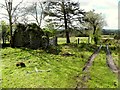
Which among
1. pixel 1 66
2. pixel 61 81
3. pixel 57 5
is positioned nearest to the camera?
pixel 61 81

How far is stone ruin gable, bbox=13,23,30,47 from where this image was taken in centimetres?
3297

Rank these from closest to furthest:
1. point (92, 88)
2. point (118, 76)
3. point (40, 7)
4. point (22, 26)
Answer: point (92, 88)
point (118, 76)
point (22, 26)
point (40, 7)

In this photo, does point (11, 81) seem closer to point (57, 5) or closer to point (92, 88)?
point (92, 88)

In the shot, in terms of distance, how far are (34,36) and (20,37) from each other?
6.26ft

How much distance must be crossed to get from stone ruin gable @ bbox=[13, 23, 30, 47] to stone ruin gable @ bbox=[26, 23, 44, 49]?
0.57 metres

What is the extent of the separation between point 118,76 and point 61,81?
4.38 m

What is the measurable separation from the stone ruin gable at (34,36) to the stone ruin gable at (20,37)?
566 mm

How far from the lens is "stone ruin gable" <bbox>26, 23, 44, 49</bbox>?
32.7m

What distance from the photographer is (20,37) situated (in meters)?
33.2

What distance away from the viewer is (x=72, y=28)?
140ft

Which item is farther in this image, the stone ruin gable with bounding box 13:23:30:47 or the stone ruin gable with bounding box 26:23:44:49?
the stone ruin gable with bounding box 13:23:30:47

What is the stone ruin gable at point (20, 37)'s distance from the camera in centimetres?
3297

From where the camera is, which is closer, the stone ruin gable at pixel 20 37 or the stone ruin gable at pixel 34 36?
the stone ruin gable at pixel 34 36

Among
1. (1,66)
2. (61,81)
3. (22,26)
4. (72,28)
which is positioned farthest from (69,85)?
(72,28)
